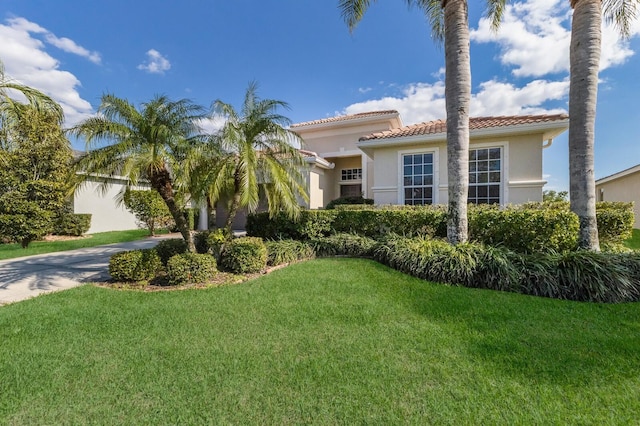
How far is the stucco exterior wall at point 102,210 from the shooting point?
16.4 meters

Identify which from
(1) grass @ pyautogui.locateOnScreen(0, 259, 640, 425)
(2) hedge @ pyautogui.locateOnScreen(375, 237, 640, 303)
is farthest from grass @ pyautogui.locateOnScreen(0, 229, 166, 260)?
(2) hedge @ pyautogui.locateOnScreen(375, 237, 640, 303)

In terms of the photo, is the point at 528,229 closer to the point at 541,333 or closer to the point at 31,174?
the point at 541,333

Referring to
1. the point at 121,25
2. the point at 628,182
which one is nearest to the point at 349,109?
the point at 121,25

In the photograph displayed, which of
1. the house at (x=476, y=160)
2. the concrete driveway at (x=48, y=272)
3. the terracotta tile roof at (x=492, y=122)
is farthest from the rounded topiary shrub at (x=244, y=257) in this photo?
the terracotta tile roof at (x=492, y=122)

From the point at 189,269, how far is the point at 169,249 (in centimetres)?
199

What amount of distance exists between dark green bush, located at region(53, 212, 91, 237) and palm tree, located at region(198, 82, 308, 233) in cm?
1280

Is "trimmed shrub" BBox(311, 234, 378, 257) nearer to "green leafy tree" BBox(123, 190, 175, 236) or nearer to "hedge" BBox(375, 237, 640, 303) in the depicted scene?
"hedge" BBox(375, 237, 640, 303)

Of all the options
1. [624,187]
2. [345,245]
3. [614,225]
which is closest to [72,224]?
[345,245]

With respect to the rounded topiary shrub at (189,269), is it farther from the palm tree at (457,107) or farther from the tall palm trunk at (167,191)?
the palm tree at (457,107)

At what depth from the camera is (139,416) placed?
2.48 m

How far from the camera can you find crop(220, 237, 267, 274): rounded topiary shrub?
7.29m

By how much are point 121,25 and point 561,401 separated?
16.5 m

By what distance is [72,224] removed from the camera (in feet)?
49.5

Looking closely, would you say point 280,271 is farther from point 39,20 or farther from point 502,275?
point 39,20
